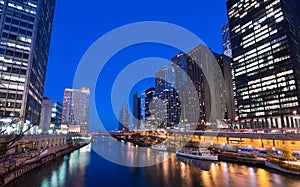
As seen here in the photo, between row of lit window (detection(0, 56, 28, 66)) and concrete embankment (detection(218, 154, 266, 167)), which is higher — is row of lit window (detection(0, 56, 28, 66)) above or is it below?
above

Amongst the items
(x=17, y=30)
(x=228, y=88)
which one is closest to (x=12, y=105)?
(x=17, y=30)

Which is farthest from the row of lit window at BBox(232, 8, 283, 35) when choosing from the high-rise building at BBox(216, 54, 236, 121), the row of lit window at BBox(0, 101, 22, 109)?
the row of lit window at BBox(0, 101, 22, 109)

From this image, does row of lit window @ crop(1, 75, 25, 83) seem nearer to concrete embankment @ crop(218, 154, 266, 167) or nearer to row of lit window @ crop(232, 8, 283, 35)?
concrete embankment @ crop(218, 154, 266, 167)

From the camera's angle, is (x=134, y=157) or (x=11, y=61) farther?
(x=11, y=61)

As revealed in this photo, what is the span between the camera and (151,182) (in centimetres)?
2970

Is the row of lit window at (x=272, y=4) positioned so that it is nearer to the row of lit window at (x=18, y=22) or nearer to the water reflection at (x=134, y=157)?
the water reflection at (x=134, y=157)

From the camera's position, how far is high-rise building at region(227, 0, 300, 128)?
4134 inches

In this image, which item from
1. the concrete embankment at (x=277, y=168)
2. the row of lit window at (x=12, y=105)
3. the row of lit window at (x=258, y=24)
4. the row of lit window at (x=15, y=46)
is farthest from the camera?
the row of lit window at (x=258, y=24)

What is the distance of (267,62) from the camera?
381ft

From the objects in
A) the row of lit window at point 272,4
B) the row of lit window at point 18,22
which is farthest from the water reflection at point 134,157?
the row of lit window at point 272,4

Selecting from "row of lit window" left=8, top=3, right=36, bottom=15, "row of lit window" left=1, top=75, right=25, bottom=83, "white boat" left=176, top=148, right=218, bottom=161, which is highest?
"row of lit window" left=8, top=3, right=36, bottom=15

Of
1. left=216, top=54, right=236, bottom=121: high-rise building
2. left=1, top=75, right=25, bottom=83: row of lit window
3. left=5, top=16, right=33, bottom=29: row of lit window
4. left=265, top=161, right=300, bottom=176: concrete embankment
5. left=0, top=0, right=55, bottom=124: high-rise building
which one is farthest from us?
left=216, top=54, right=236, bottom=121: high-rise building

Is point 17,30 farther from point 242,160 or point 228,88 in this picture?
point 228,88

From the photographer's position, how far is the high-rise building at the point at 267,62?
10500 cm
